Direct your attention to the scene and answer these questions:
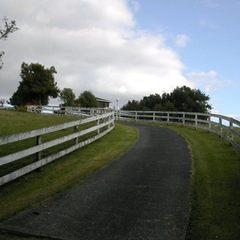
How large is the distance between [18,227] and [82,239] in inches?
44.1

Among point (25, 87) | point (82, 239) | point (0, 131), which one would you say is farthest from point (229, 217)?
point (25, 87)

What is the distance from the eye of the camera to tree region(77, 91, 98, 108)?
106625 millimetres

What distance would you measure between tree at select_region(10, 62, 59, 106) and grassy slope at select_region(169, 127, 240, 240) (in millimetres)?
64647

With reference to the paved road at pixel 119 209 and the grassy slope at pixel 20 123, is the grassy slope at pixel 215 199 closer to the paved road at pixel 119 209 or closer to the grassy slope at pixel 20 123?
the paved road at pixel 119 209

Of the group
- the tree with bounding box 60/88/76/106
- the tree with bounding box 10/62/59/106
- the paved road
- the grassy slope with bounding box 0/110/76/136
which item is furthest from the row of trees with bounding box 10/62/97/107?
the paved road

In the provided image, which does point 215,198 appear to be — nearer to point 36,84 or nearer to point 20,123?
point 20,123

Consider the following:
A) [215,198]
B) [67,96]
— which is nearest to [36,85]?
[67,96]

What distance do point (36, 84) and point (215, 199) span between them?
234ft

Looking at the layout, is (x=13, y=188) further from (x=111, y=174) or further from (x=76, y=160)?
(x=76, y=160)

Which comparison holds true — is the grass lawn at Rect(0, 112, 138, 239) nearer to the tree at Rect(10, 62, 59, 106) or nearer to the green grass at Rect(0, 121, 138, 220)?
the green grass at Rect(0, 121, 138, 220)

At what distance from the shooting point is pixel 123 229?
315 inches

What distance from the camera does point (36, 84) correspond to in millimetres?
79375

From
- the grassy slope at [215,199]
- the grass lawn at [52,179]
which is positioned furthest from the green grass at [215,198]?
the grass lawn at [52,179]

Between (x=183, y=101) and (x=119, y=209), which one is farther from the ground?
(x=183, y=101)
